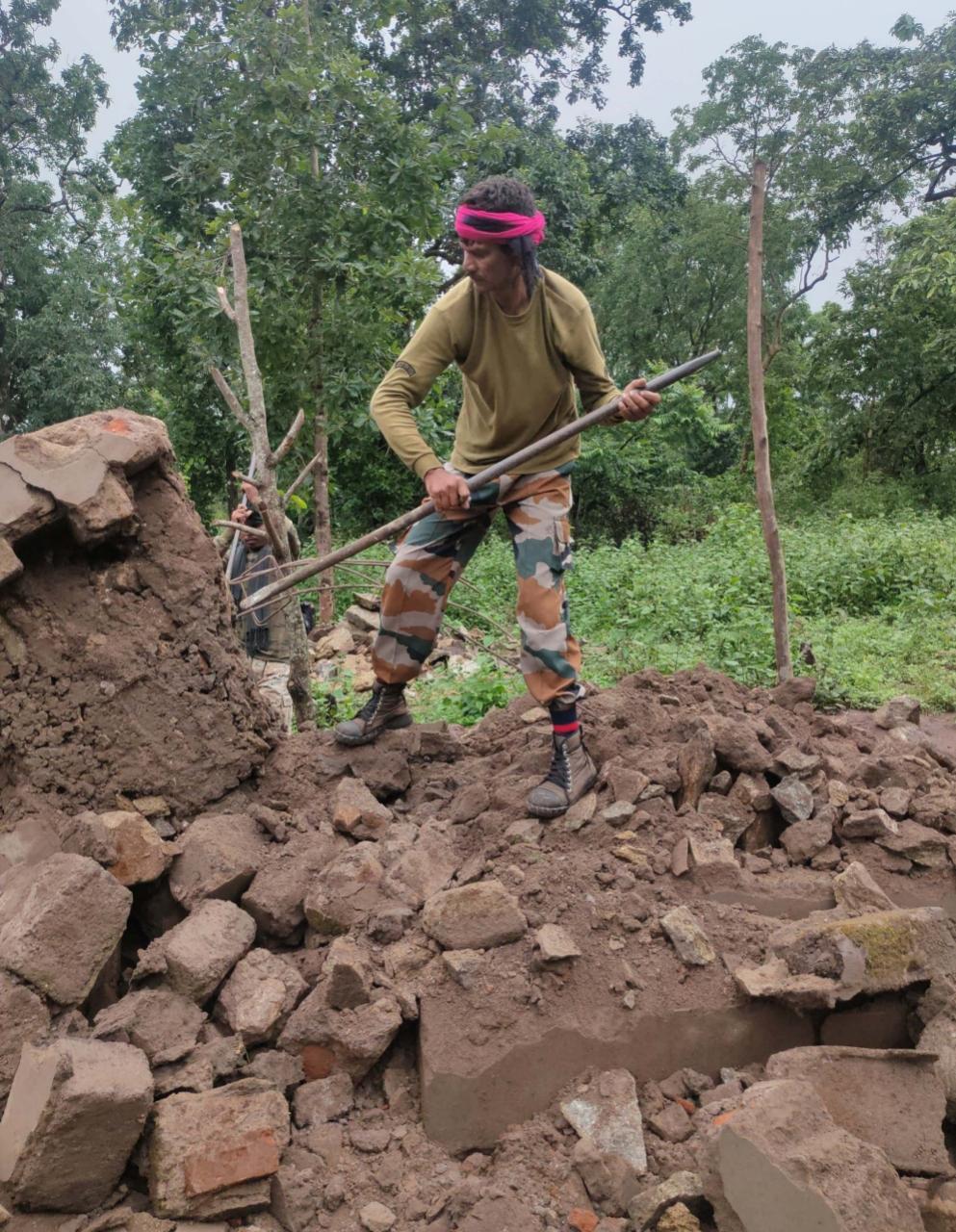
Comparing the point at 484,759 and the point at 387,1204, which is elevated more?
the point at 484,759

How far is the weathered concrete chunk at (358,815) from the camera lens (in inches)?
120

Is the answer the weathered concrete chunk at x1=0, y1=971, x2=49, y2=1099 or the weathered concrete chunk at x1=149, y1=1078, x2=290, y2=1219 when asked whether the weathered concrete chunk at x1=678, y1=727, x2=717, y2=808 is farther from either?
the weathered concrete chunk at x1=0, y1=971, x2=49, y2=1099

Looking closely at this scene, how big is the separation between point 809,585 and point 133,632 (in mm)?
6431

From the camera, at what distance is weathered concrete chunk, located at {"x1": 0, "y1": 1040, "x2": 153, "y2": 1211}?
6.45 ft

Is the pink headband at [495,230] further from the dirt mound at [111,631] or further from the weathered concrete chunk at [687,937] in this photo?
the weathered concrete chunk at [687,937]

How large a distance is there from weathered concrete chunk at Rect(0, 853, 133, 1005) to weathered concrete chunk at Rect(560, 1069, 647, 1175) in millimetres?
1262

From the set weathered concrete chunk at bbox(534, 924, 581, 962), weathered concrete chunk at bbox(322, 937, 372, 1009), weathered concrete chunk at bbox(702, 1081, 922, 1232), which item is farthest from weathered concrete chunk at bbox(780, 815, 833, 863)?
weathered concrete chunk at bbox(322, 937, 372, 1009)

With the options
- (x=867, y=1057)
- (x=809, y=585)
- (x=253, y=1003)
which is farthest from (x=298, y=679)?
(x=809, y=585)

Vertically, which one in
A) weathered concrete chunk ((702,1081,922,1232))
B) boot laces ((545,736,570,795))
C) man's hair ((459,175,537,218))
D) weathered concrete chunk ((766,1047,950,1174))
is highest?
man's hair ((459,175,537,218))

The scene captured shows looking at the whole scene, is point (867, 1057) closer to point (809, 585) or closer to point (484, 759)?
point (484, 759)

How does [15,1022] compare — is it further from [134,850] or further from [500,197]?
[500,197]

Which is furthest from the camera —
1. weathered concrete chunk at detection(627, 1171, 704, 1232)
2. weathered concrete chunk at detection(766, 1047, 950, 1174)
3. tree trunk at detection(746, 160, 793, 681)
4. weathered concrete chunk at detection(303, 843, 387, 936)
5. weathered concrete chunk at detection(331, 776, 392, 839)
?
tree trunk at detection(746, 160, 793, 681)

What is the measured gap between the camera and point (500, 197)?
9.46ft

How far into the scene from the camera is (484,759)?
3.51 meters
